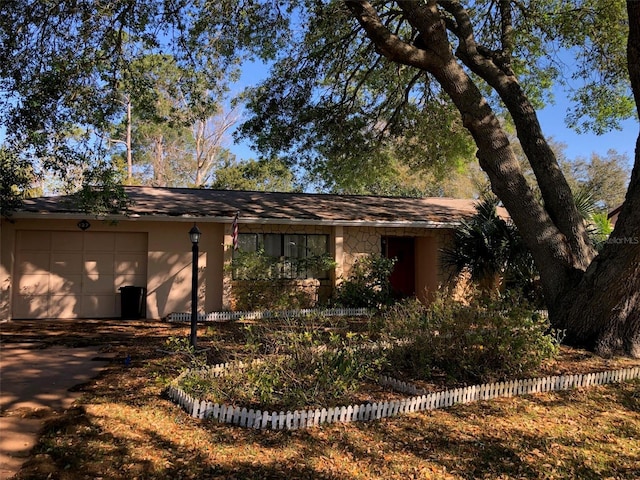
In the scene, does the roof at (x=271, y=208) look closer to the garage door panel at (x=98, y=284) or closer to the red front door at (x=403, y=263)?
the red front door at (x=403, y=263)

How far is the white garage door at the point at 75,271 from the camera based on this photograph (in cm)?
1195

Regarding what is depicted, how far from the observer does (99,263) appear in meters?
12.4

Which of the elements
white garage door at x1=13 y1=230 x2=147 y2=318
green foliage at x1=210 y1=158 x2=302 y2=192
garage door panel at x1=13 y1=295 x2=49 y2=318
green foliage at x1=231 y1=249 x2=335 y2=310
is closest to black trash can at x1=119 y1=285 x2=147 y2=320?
white garage door at x1=13 y1=230 x2=147 y2=318

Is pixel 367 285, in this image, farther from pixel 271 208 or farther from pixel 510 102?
pixel 510 102

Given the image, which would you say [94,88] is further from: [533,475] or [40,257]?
[533,475]

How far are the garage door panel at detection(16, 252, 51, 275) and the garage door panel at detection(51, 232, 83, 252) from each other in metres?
0.29

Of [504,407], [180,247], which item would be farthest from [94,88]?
[504,407]

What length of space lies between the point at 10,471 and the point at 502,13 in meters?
12.2

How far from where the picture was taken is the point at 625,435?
469 centimetres

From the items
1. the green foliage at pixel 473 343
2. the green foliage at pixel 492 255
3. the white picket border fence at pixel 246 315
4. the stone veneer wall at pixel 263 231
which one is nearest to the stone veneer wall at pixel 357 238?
the stone veneer wall at pixel 263 231

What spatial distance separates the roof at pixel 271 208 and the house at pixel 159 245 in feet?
0.10

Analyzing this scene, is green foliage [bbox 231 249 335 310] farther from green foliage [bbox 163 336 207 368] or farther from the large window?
green foliage [bbox 163 336 207 368]

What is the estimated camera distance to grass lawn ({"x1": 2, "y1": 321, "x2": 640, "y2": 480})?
12.5 feet

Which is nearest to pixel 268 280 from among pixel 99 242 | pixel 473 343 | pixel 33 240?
pixel 99 242
